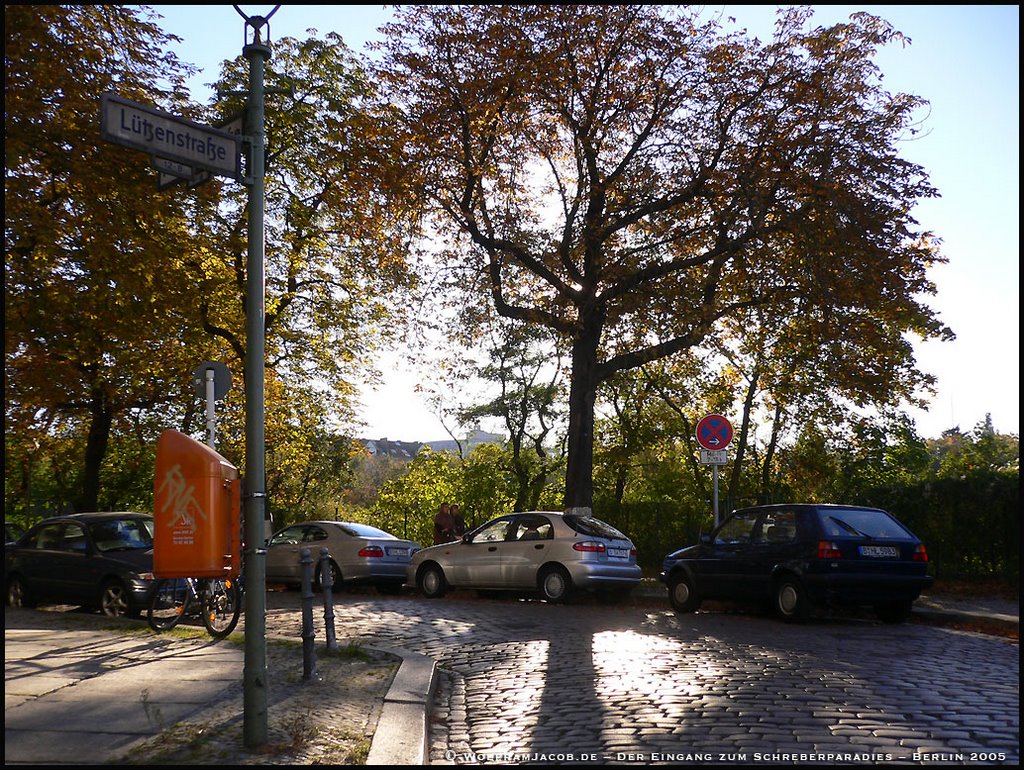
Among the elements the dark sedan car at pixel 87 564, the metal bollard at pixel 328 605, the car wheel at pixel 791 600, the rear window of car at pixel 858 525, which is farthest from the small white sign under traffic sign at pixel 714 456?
the dark sedan car at pixel 87 564

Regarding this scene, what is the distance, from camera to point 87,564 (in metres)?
16.5

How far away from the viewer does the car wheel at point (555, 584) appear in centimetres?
1734

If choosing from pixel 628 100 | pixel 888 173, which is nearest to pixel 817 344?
pixel 888 173

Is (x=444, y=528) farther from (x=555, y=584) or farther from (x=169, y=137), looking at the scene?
(x=169, y=137)

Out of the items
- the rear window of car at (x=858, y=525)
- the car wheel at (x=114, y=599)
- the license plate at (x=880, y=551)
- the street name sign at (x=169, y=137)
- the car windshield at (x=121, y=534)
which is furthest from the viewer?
the car windshield at (x=121, y=534)

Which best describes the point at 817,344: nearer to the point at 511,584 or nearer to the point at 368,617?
the point at 511,584

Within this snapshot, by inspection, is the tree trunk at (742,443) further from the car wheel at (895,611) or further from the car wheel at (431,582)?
the car wheel at (895,611)

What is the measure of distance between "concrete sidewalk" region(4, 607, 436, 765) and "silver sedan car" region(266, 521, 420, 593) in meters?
8.67

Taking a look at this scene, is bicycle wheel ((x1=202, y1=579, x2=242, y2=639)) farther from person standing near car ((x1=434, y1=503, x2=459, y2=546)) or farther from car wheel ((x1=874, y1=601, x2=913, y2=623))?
person standing near car ((x1=434, y1=503, x2=459, y2=546))

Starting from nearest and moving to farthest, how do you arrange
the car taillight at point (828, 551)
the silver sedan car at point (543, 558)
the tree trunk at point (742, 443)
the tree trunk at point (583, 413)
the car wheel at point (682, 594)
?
the car taillight at point (828, 551) < the car wheel at point (682, 594) < the silver sedan car at point (543, 558) < the tree trunk at point (583, 413) < the tree trunk at point (742, 443)

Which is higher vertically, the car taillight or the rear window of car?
the rear window of car

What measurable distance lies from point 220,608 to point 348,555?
7.70m

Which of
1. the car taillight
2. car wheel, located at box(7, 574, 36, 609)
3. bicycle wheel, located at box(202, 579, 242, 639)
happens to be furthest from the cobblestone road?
car wheel, located at box(7, 574, 36, 609)

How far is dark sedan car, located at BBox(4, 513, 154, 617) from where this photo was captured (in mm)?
15852
